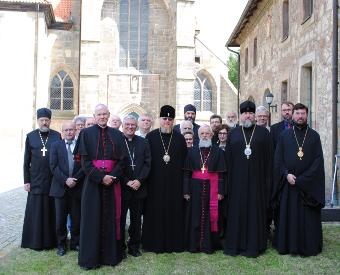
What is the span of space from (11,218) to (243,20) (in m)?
14.7

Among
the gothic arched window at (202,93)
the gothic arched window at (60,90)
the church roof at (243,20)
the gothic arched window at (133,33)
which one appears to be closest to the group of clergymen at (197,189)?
the church roof at (243,20)

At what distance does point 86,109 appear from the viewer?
26.7 metres

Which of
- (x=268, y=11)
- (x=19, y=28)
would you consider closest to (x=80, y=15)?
(x=19, y=28)

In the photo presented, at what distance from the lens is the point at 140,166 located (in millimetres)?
6734

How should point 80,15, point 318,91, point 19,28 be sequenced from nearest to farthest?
point 318,91, point 19,28, point 80,15

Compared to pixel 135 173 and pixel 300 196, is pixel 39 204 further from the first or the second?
pixel 300 196

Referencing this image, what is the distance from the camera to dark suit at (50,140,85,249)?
679 cm

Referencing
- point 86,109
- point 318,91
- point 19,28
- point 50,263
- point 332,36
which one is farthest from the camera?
point 86,109

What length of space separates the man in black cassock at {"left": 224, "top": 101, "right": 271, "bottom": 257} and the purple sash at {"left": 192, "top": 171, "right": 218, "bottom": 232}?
184 millimetres

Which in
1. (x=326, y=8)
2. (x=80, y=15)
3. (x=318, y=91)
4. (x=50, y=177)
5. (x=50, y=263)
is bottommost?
(x=50, y=263)

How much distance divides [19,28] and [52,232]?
66.6ft

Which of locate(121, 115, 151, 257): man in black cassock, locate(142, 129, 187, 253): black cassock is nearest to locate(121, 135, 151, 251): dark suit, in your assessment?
locate(121, 115, 151, 257): man in black cassock

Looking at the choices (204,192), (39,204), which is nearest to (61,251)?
(39,204)

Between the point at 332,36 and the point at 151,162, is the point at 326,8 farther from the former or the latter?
the point at 151,162
